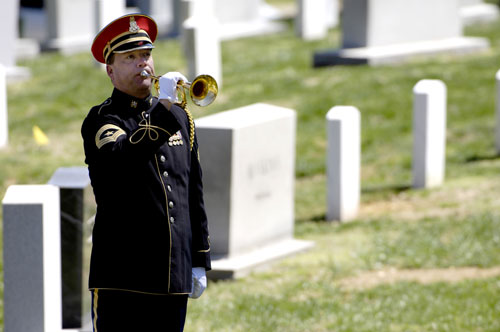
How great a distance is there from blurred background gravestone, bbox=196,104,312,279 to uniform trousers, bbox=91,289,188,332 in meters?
3.31

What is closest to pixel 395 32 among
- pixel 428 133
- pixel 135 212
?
A: pixel 428 133

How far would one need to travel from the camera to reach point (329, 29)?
795 inches

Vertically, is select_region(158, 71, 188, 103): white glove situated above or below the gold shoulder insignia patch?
above

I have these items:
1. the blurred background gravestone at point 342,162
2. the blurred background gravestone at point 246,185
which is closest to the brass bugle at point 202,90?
the blurred background gravestone at point 246,185

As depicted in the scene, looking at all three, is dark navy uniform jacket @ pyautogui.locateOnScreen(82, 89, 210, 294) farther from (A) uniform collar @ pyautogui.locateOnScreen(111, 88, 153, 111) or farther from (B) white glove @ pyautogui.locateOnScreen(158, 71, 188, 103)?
(B) white glove @ pyautogui.locateOnScreen(158, 71, 188, 103)

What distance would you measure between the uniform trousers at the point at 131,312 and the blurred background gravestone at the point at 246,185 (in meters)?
3.31

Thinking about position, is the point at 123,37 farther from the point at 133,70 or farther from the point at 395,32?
the point at 395,32

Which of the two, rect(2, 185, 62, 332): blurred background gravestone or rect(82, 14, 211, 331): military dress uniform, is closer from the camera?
rect(82, 14, 211, 331): military dress uniform

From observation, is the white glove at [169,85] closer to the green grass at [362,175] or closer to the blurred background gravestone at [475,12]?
the green grass at [362,175]

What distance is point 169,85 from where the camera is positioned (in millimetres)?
3830

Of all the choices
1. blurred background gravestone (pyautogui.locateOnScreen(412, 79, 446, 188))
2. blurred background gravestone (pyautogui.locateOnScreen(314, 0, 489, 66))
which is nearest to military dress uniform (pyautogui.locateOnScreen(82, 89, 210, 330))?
blurred background gravestone (pyautogui.locateOnScreen(412, 79, 446, 188))

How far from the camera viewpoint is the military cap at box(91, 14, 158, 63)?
4.10m

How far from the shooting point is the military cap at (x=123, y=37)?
410cm

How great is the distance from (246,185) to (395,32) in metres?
8.01
